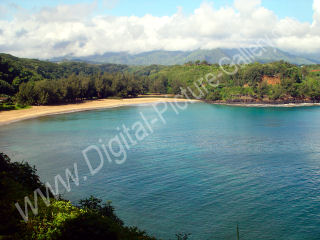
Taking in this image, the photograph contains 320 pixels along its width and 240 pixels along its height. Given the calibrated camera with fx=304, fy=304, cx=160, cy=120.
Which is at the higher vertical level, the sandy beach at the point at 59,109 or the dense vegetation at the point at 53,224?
the sandy beach at the point at 59,109

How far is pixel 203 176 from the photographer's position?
22469mm

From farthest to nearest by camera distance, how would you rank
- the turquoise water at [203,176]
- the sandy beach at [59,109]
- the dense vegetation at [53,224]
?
the sandy beach at [59,109]
the turquoise water at [203,176]
the dense vegetation at [53,224]

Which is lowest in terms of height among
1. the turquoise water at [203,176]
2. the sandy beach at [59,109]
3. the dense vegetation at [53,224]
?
the turquoise water at [203,176]

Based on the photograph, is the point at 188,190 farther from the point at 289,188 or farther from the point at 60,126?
the point at 60,126

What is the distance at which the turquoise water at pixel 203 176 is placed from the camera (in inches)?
618

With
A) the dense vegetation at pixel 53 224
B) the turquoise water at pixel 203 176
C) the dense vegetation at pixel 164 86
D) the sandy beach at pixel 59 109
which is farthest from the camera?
the dense vegetation at pixel 164 86

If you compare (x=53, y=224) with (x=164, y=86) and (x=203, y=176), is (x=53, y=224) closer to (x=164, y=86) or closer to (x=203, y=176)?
(x=203, y=176)

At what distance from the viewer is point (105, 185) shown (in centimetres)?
2092

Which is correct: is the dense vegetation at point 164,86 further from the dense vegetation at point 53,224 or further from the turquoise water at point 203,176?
the dense vegetation at point 53,224

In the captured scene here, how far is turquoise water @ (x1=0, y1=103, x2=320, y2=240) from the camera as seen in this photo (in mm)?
15703

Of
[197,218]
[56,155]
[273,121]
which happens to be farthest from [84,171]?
[273,121]

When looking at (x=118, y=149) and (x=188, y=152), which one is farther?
(x=118, y=149)

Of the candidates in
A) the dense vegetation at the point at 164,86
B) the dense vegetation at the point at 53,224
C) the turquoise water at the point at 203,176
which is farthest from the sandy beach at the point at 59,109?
the dense vegetation at the point at 53,224

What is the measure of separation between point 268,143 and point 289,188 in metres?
13.7
